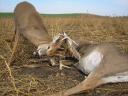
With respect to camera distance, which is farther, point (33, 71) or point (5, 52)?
point (5, 52)

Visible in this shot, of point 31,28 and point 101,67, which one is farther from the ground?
point 31,28

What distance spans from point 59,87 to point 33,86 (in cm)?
39

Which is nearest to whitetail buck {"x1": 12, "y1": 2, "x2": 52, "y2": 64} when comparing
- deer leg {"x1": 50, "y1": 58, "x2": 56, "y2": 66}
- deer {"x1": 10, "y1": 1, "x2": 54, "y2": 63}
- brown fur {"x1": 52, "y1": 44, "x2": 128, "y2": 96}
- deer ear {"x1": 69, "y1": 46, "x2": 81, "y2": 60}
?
deer {"x1": 10, "y1": 1, "x2": 54, "y2": 63}

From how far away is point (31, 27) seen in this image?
7.55 metres

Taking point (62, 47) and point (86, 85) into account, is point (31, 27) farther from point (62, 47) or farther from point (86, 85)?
point (86, 85)

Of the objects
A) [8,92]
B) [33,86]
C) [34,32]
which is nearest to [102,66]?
[33,86]

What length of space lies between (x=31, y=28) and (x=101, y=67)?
9.49ft

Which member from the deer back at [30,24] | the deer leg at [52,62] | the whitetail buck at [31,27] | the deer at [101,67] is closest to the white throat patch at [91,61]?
the deer at [101,67]

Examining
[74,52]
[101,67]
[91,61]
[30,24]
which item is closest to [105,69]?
[101,67]

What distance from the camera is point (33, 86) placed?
491 cm

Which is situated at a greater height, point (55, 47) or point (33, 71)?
point (55, 47)

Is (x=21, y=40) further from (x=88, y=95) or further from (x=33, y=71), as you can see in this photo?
(x=88, y=95)

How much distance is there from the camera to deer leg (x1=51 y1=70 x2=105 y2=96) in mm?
4562

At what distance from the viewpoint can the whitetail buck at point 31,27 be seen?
6719mm
